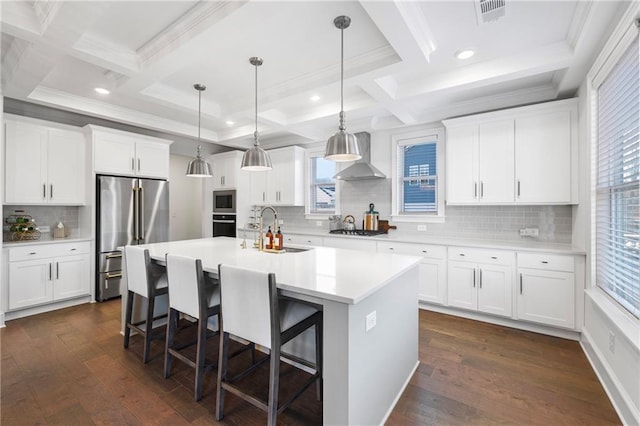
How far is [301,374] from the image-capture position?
2.38m

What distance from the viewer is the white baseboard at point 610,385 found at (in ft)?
5.88

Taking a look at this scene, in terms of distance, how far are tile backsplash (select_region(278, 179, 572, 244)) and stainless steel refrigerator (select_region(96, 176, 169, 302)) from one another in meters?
2.81

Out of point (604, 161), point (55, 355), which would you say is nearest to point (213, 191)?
point (55, 355)

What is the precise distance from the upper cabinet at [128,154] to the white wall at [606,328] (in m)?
5.44

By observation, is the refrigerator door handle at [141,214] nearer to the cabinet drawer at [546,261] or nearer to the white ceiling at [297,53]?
the white ceiling at [297,53]

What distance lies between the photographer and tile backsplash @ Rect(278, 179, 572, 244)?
350 centimetres

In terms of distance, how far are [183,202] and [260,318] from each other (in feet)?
22.2

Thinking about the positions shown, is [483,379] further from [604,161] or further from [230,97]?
[230,97]

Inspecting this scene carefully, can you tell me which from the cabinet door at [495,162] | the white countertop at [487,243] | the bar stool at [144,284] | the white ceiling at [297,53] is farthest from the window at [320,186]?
the bar stool at [144,284]

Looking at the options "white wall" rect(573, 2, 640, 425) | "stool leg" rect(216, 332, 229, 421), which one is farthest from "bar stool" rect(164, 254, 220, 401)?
"white wall" rect(573, 2, 640, 425)

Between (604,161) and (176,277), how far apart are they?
3584 mm

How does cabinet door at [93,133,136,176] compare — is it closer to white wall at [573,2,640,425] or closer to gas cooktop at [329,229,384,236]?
gas cooktop at [329,229,384,236]

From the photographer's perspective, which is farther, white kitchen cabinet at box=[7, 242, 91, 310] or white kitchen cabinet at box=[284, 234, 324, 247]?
white kitchen cabinet at box=[284, 234, 324, 247]

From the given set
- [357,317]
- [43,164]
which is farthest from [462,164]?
[43,164]
